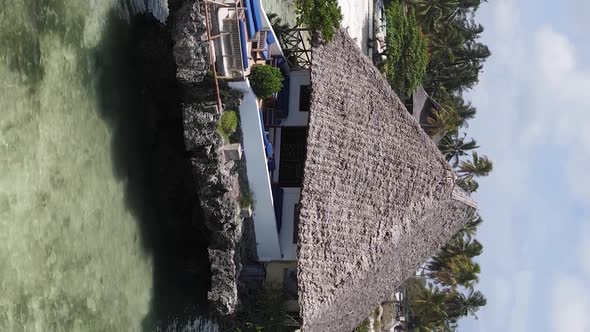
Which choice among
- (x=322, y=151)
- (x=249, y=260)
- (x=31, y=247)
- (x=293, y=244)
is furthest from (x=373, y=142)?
(x=31, y=247)

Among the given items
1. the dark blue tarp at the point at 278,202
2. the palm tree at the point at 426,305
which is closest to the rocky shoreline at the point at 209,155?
the dark blue tarp at the point at 278,202

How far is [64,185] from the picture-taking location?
12.3 meters

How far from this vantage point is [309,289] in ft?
48.5

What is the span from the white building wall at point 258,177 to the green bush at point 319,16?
2.77m

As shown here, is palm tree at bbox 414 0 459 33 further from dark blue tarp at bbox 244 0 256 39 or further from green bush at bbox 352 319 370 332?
dark blue tarp at bbox 244 0 256 39

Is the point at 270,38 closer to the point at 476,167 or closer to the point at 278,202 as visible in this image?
the point at 278,202

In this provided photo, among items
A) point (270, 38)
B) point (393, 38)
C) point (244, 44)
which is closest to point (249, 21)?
point (244, 44)

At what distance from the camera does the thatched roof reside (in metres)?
15.2

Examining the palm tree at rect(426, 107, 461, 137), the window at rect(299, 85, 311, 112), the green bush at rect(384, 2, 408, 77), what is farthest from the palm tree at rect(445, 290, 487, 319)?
the window at rect(299, 85, 311, 112)

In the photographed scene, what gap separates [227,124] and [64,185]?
391cm

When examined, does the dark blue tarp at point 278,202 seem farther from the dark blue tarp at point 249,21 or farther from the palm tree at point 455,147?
the palm tree at point 455,147

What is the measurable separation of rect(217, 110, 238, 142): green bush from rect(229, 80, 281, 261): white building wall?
31cm

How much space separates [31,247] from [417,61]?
703 inches

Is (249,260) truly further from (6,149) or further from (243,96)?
(6,149)
